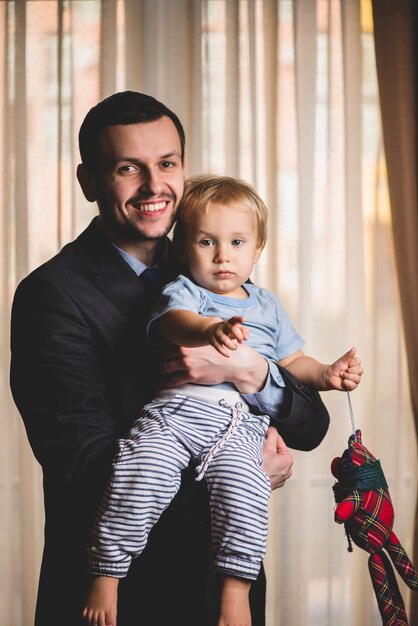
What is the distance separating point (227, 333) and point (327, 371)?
52 cm

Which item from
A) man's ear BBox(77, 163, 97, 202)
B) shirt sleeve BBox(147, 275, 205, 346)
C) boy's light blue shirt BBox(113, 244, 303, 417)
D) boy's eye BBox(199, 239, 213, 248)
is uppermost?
man's ear BBox(77, 163, 97, 202)

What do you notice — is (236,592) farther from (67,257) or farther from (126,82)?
(126,82)

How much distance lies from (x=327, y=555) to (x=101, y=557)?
2.13 meters

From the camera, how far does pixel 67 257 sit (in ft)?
6.53

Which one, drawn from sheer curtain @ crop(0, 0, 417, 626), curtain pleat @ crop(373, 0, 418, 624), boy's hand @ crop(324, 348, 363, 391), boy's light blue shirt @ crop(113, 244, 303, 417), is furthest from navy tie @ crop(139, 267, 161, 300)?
curtain pleat @ crop(373, 0, 418, 624)

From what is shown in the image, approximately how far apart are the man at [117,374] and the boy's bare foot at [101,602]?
15cm

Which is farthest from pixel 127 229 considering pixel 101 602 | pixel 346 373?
pixel 101 602

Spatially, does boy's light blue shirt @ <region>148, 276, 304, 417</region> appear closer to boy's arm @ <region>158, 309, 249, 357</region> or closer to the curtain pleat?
boy's arm @ <region>158, 309, 249, 357</region>

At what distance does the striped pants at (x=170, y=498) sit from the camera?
1.64m

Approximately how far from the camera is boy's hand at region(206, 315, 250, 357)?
5.04ft

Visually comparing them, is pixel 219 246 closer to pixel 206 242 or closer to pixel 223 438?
pixel 206 242

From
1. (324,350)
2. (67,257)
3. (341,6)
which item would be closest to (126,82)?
(341,6)

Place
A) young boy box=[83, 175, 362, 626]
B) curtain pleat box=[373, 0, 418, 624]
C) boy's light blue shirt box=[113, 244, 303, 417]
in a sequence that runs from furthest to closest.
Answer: curtain pleat box=[373, 0, 418, 624] → boy's light blue shirt box=[113, 244, 303, 417] → young boy box=[83, 175, 362, 626]

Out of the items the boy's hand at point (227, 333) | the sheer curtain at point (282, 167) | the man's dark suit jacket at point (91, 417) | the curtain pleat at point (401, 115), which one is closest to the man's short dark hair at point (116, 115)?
the man's dark suit jacket at point (91, 417)
